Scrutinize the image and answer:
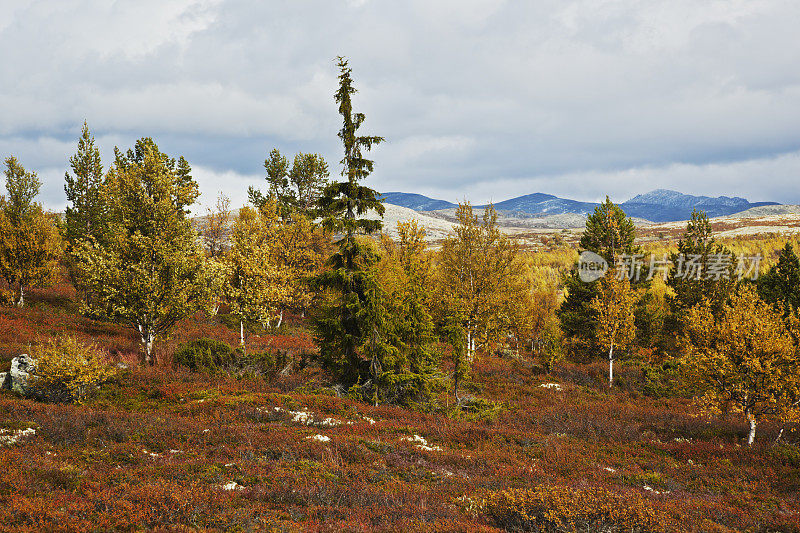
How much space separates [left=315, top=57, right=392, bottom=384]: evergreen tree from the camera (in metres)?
18.3

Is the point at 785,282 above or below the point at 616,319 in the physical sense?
above

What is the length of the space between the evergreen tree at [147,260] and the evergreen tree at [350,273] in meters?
7.72

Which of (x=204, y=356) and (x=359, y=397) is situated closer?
(x=359, y=397)

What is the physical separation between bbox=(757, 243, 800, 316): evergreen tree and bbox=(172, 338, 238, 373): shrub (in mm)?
47109

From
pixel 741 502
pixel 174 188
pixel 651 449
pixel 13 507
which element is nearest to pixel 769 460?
pixel 651 449

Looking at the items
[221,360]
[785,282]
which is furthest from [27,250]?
[785,282]

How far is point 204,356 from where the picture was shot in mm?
21422

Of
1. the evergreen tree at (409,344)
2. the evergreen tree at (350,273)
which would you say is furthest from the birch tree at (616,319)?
the evergreen tree at (350,273)

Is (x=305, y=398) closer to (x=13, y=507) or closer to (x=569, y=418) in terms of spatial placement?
(x=13, y=507)

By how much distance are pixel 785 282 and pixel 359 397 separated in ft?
143

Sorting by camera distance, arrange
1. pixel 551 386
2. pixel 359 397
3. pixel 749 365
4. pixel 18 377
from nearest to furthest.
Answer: pixel 18 377 < pixel 749 365 < pixel 359 397 < pixel 551 386

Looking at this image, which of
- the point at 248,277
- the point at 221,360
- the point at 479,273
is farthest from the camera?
the point at 479,273

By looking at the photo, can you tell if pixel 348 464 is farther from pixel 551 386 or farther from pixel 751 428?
pixel 551 386

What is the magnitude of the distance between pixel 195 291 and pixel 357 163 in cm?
1110
